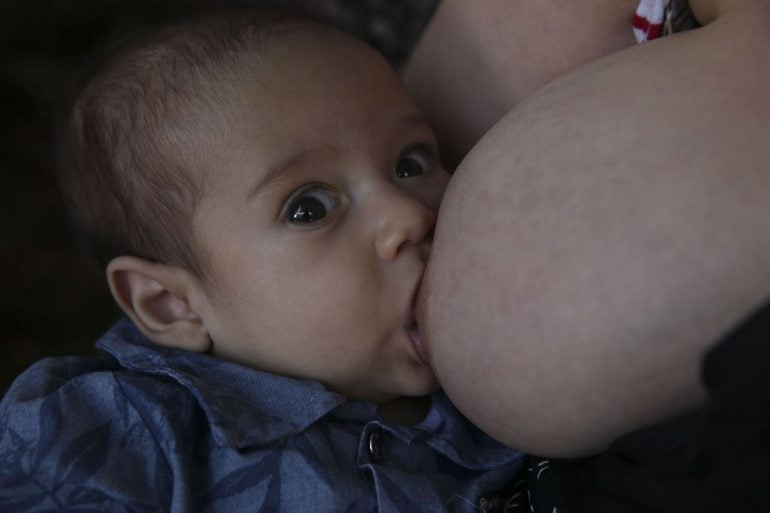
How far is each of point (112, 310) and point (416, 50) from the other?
2.12ft

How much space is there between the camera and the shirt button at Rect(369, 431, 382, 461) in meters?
0.93

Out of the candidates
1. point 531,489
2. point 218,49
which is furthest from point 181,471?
point 218,49

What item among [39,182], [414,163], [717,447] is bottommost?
[39,182]

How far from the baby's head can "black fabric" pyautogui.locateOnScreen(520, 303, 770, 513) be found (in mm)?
325

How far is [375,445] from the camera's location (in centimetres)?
93

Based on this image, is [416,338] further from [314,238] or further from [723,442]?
[723,442]

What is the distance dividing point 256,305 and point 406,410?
0.76 ft

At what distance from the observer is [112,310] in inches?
56.6

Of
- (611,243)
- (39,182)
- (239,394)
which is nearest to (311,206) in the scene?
(239,394)

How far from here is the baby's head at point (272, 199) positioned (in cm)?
94

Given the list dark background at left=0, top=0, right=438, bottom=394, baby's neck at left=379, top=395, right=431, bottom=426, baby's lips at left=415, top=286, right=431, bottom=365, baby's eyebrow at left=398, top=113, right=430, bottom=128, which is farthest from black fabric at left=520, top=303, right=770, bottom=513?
dark background at left=0, top=0, right=438, bottom=394

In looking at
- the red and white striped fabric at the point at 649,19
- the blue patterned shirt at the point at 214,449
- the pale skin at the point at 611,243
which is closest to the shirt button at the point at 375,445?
the blue patterned shirt at the point at 214,449

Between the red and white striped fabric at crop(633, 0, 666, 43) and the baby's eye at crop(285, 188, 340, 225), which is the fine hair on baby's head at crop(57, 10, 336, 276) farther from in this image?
the red and white striped fabric at crop(633, 0, 666, 43)

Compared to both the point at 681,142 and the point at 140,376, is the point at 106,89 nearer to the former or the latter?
the point at 140,376
